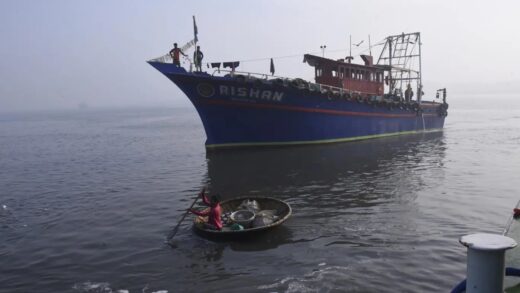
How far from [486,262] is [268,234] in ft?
27.0

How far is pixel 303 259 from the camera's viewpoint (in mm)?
10602

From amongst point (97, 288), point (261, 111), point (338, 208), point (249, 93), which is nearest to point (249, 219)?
point (338, 208)

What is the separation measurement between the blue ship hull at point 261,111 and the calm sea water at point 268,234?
141 centimetres

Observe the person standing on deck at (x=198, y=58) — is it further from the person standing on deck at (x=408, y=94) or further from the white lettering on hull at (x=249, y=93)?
the person standing on deck at (x=408, y=94)

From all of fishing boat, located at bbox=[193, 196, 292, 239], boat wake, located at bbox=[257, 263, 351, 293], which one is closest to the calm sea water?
boat wake, located at bbox=[257, 263, 351, 293]

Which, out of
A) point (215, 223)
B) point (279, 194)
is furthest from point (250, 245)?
point (279, 194)

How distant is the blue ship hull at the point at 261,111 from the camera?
25.9 m

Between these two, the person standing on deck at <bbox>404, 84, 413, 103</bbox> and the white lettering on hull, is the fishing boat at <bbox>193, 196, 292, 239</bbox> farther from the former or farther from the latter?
the person standing on deck at <bbox>404, 84, 413, 103</bbox>

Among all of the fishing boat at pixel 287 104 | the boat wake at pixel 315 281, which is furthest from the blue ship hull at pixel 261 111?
the boat wake at pixel 315 281

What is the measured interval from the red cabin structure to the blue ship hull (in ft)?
7.26

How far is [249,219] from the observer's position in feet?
40.5

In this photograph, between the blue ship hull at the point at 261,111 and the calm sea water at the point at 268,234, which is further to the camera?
the blue ship hull at the point at 261,111

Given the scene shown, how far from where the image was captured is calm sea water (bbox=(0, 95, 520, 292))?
9711mm

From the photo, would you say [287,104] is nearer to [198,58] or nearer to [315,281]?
[198,58]
